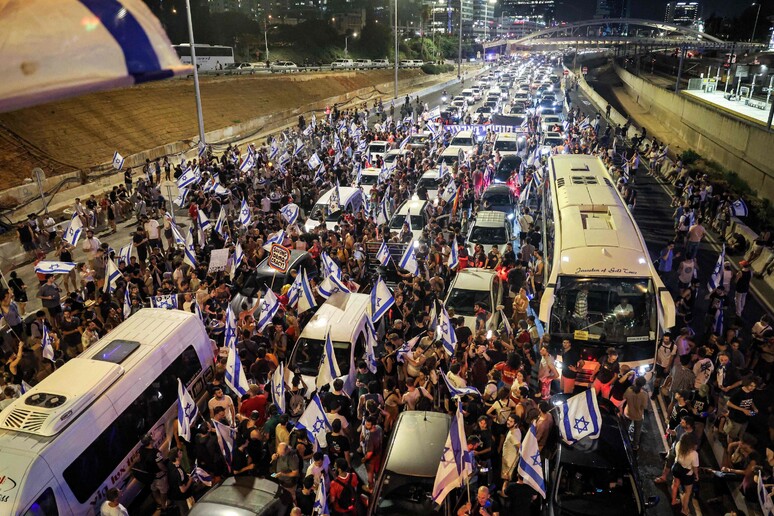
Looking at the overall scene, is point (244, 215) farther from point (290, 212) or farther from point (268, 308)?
point (268, 308)

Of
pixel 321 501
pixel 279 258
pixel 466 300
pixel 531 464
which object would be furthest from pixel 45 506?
pixel 466 300

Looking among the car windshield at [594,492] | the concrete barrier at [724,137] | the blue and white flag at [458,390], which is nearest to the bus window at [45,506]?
the blue and white flag at [458,390]

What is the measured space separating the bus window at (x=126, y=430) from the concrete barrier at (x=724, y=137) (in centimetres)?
2660

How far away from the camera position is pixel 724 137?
34750 millimetres

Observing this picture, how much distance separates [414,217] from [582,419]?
11465mm

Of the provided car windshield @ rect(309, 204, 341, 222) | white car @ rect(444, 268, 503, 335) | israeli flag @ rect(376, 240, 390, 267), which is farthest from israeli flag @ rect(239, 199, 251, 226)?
white car @ rect(444, 268, 503, 335)

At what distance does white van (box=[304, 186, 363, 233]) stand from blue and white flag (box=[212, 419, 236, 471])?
11.2 m

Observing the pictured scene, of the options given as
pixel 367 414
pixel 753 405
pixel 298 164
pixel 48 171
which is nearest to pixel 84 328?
pixel 367 414

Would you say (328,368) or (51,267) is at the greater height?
(51,267)

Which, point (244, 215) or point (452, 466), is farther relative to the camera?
point (244, 215)

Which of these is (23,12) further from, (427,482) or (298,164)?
(298,164)

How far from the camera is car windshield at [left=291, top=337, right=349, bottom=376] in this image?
10.4 metres

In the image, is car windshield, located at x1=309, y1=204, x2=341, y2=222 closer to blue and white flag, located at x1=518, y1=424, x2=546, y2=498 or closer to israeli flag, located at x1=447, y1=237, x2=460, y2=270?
israeli flag, located at x1=447, y1=237, x2=460, y2=270

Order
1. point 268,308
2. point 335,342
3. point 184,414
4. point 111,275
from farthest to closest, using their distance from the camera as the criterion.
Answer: point 111,275 → point 268,308 → point 335,342 → point 184,414
